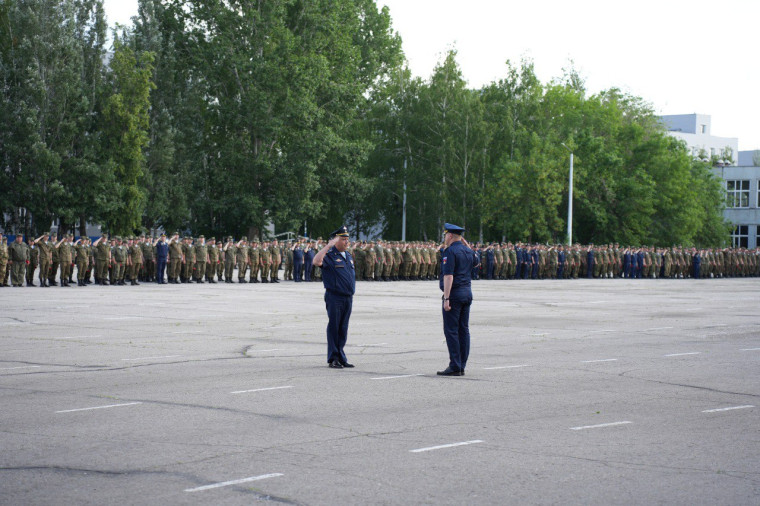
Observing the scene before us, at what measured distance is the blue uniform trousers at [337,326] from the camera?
40.8 feet

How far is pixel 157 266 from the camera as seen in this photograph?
3659 centimetres

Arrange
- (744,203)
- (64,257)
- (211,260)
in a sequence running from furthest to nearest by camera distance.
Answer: (744,203)
(211,260)
(64,257)

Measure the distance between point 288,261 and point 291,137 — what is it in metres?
18.0

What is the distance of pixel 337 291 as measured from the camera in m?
12.6

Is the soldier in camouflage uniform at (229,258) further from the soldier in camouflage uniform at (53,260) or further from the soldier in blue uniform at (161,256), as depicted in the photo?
the soldier in camouflage uniform at (53,260)

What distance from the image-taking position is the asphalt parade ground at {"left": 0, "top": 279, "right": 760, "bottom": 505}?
647 cm

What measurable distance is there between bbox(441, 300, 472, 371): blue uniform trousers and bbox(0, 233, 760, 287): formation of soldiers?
22.9 meters

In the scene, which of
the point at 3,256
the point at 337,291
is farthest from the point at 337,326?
the point at 3,256

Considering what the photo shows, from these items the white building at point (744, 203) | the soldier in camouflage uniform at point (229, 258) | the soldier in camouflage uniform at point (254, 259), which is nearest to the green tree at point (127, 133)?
the soldier in camouflage uniform at point (229, 258)

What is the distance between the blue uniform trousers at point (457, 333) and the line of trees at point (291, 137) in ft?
139

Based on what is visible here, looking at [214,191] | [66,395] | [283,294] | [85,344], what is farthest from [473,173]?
[66,395]

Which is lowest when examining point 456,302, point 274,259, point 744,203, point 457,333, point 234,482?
point 234,482

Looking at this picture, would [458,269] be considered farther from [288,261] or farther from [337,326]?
[288,261]

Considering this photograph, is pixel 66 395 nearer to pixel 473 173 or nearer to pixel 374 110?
pixel 473 173
